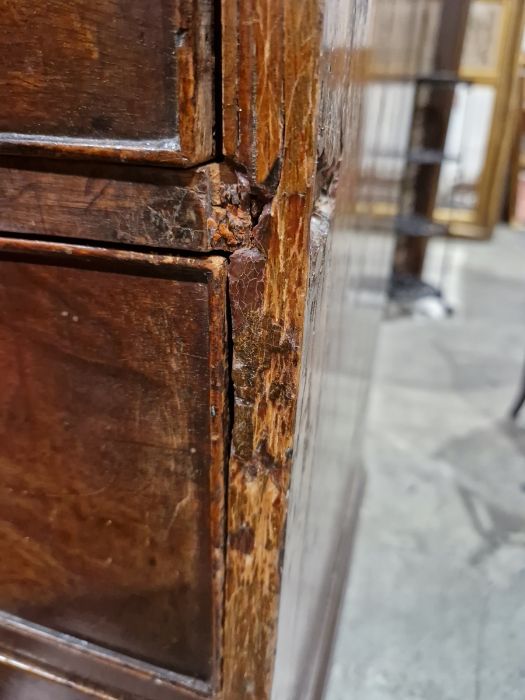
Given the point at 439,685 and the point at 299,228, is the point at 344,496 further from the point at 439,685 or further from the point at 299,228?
A: the point at 299,228

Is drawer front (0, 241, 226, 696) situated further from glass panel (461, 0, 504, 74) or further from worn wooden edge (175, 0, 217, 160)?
glass panel (461, 0, 504, 74)

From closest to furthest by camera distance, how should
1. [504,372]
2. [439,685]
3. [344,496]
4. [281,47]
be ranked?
[281,47] < [439,685] < [344,496] < [504,372]

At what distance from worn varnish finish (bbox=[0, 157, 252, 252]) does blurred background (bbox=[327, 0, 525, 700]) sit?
11.2 inches

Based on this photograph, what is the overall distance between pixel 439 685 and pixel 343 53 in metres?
1.08

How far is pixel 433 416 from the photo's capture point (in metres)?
2.05

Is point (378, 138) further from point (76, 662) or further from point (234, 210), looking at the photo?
point (76, 662)

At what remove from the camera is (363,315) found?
112 cm

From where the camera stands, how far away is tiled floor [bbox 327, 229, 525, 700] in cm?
114

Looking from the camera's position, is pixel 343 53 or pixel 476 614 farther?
pixel 476 614

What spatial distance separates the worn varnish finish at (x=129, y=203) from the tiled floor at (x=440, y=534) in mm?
954

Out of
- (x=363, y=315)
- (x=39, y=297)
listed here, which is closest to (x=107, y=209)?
(x=39, y=297)

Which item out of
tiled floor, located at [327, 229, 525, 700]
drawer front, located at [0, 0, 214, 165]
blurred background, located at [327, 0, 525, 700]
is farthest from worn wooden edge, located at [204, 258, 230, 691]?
tiled floor, located at [327, 229, 525, 700]

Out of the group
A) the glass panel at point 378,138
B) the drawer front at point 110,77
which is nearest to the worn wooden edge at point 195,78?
the drawer front at point 110,77

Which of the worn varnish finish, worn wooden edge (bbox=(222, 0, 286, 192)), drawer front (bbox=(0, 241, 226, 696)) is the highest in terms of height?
worn wooden edge (bbox=(222, 0, 286, 192))
